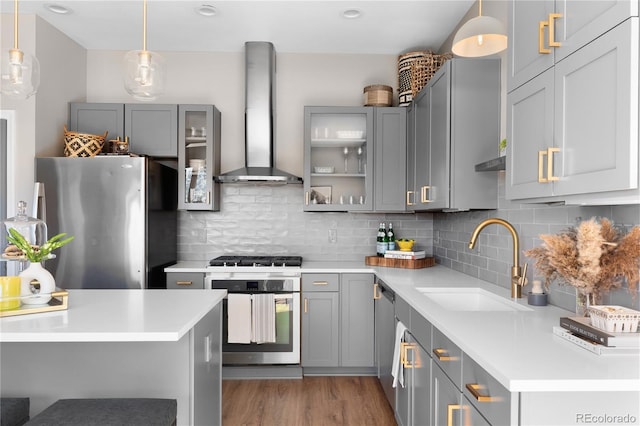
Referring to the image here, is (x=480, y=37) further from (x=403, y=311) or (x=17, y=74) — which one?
(x=17, y=74)

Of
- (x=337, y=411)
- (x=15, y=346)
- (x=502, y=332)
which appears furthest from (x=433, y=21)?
(x=15, y=346)

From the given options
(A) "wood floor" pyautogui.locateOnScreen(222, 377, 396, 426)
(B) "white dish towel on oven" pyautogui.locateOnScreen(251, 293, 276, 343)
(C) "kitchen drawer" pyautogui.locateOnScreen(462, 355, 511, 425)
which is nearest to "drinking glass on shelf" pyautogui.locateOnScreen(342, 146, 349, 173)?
(B) "white dish towel on oven" pyautogui.locateOnScreen(251, 293, 276, 343)

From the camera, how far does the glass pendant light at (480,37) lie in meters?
2.02

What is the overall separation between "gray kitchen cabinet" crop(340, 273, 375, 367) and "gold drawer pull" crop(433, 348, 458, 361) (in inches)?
72.3

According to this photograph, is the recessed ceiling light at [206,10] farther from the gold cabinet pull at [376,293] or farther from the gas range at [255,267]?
the gold cabinet pull at [376,293]

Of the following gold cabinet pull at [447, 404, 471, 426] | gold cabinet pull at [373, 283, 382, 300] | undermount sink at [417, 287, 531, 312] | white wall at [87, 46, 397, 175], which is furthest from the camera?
white wall at [87, 46, 397, 175]

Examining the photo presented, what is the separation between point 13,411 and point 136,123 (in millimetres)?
2770

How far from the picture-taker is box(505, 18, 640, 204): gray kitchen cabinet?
48.0 inches

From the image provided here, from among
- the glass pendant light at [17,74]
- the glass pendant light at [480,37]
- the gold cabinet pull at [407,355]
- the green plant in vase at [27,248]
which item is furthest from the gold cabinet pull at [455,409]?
the glass pendant light at [17,74]

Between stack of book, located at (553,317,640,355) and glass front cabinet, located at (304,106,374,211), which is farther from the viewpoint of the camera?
glass front cabinet, located at (304,106,374,211)

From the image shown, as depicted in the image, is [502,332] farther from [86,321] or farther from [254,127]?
[254,127]

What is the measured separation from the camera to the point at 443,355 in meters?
1.74

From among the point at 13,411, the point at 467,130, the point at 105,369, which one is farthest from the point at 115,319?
the point at 467,130
